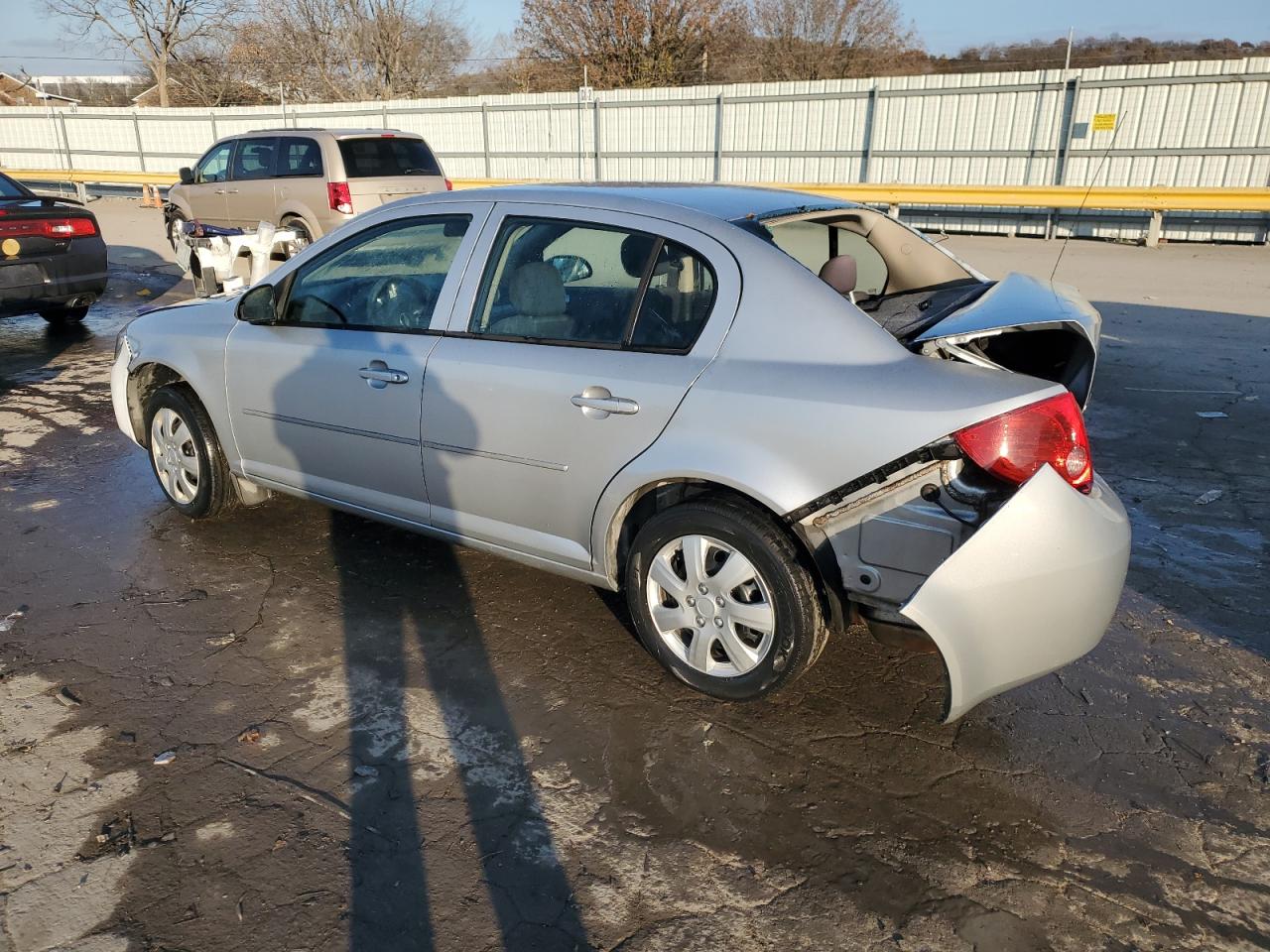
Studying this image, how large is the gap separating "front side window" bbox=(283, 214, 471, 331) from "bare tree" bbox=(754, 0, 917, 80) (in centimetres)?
3452

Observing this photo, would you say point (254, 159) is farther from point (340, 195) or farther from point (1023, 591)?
point (1023, 591)

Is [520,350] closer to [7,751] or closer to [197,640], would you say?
[197,640]

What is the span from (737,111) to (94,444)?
1704 cm

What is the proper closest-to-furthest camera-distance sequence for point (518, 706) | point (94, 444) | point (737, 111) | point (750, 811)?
point (750, 811), point (518, 706), point (94, 444), point (737, 111)

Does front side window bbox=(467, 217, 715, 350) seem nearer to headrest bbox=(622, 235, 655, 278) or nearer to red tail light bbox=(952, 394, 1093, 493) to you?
headrest bbox=(622, 235, 655, 278)

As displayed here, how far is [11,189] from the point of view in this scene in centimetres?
930

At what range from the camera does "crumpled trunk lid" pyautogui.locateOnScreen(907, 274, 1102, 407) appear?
3027 mm

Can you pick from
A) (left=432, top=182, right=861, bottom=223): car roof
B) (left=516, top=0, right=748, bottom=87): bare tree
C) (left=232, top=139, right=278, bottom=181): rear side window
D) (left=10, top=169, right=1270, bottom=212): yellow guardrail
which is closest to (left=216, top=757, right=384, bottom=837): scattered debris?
(left=432, top=182, right=861, bottom=223): car roof

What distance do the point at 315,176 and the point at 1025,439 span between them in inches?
455

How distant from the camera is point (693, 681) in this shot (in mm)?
3418

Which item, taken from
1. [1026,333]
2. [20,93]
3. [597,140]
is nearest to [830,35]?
[597,140]

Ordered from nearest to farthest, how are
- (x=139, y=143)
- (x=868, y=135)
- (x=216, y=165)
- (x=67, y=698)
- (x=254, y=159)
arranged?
(x=67, y=698), (x=254, y=159), (x=216, y=165), (x=868, y=135), (x=139, y=143)

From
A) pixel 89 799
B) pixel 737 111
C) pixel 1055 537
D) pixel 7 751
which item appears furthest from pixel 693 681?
pixel 737 111

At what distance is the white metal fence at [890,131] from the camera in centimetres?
1686
